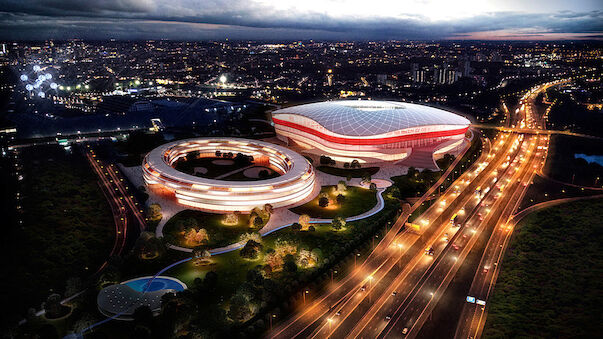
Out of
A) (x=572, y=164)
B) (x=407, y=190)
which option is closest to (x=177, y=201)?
(x=407, y=190)

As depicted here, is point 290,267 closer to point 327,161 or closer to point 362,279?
point 362,279

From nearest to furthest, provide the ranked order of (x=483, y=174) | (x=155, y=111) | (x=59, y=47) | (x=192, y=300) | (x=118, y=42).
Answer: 1. (x=192, y=300)
2. (x=483, y=174)
3. (x=155, y=111)
4. (x=59, y=47)
5. (x=118, y=42)

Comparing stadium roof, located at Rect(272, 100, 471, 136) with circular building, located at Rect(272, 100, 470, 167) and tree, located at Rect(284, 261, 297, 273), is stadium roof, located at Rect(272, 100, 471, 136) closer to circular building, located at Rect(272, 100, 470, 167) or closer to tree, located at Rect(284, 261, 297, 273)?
circular building, located at Rect(272, 100, 470, 167)

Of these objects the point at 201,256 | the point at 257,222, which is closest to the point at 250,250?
the point at 201,256

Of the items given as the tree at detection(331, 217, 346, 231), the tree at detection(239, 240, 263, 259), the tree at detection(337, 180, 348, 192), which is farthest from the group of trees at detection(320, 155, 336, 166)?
the tree at detection(239, 240, 263, 259)

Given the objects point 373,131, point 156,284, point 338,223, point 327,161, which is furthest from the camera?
point 373,131

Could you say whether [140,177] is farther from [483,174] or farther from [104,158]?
[483,174]
